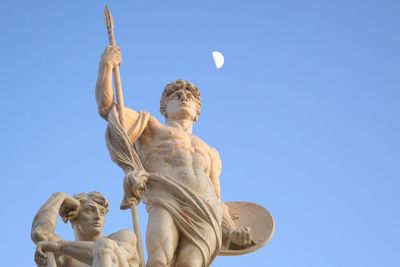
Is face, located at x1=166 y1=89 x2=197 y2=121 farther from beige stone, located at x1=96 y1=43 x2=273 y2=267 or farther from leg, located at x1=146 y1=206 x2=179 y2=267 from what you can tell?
leg, located at x1=146 y1=206 x2=179 y2=267

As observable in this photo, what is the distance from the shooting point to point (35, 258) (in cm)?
1136

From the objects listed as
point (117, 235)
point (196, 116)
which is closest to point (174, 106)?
point (196, 116)

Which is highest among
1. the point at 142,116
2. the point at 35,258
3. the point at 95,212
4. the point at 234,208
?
the point at 142,116

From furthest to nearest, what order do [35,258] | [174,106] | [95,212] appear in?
[174,106], [95,212], [35,258]

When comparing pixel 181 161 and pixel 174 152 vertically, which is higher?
pixel 174 152

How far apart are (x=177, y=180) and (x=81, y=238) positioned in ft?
6.01

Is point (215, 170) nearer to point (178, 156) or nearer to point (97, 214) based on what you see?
point (178, 156)

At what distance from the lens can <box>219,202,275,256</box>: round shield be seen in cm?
1388

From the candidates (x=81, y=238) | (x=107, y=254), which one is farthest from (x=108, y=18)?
(x=107, y=254)

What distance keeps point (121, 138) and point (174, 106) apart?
5.17 feet

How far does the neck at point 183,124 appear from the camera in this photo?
1462 centimetres

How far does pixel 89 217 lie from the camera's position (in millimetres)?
12109

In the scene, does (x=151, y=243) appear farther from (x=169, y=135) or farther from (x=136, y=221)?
(x=169, y=135)

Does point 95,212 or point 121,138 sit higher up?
point 121,138
